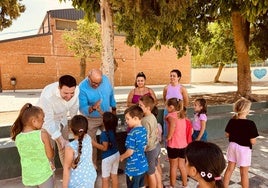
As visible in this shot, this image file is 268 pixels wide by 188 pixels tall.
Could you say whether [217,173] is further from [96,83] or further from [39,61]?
[39,61]

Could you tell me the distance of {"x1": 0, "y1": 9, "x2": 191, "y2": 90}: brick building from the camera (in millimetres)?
21391

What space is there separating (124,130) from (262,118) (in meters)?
4.47

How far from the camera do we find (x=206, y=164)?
1.75 meters

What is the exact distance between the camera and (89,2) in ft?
21.8

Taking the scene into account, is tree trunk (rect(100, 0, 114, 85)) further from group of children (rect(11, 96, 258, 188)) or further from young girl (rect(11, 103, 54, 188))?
young girl (rect(11, 103, 54, 188))

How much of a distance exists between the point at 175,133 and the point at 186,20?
655cm

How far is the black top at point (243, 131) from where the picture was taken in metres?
3.48

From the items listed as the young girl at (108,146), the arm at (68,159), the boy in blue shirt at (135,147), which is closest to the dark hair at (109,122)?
the young girl at (108,146)

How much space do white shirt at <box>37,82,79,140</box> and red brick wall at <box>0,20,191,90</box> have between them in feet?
65.7

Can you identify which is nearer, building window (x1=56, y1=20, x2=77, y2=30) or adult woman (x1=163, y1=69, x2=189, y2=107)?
adult woman (x1=163, y1=69, x2=189, y2=107)

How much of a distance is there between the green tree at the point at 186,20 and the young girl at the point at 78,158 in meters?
3.64

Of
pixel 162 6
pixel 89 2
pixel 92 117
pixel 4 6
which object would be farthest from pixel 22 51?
pixel 92 117

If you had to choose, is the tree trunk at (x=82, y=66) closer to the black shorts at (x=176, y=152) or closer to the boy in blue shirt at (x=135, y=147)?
the black shorts at (x=176, y=152)

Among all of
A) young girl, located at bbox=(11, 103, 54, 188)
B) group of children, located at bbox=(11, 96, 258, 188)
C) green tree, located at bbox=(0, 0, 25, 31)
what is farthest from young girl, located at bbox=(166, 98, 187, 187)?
green tree, located at bbox=(0, 0, 25, 31)
